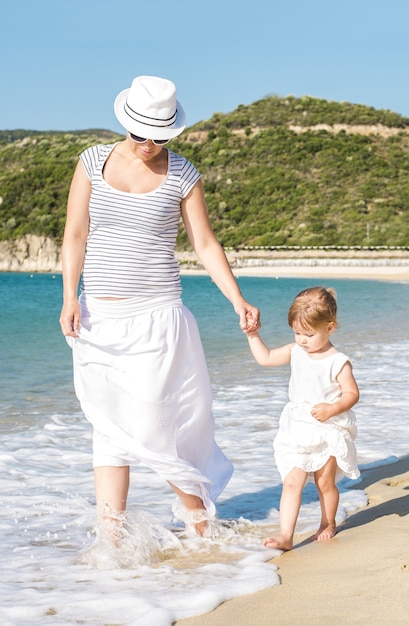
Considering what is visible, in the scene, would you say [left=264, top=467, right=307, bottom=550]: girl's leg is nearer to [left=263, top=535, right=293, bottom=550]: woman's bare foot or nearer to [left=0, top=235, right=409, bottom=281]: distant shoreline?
[left=263, top=535, right=293, bottom=550]: woman's bare foot

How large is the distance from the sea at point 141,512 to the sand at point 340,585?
0.10 m

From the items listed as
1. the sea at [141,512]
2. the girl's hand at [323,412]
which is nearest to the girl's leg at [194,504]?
the sea at [141,512]

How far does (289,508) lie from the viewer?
3.82 m

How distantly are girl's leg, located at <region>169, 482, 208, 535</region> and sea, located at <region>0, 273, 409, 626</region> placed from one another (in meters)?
0.06

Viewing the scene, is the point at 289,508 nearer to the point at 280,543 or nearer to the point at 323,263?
the point at 280,543

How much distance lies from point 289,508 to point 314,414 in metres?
0.41

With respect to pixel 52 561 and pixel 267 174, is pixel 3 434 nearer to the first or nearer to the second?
pixel 52 561

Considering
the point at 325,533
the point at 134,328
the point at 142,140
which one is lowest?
the point at 325,533

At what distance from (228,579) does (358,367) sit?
7.32m

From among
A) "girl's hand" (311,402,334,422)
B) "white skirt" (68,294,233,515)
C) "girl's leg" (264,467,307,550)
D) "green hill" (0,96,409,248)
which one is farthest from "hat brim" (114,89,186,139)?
"green hill" (0,96,409,248)

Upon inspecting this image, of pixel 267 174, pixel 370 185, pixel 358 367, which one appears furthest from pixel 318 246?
pixel 358 367

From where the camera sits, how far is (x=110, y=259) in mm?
3727

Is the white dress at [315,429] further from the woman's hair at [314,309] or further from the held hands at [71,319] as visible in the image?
the held hands at [71,319]

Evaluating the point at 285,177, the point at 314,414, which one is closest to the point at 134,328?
the point at 314,414
